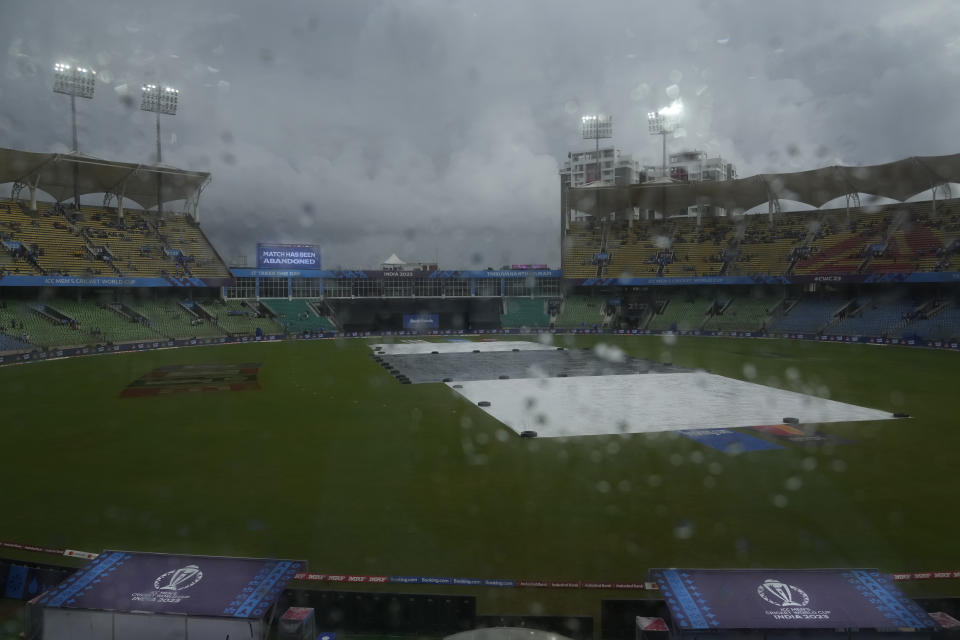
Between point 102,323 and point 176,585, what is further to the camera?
point 102,323

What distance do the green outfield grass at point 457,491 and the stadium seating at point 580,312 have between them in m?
47.6

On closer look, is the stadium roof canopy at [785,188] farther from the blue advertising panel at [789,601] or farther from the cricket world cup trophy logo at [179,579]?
the cricket world cup trophy logo at [179,579]

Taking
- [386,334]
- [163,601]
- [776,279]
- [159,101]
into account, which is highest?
[159,101]

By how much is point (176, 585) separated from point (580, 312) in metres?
69.8

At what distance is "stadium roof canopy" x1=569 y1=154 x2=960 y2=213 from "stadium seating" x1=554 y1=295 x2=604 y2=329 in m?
12.7

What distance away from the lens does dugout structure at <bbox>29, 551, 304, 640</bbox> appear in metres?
6.38

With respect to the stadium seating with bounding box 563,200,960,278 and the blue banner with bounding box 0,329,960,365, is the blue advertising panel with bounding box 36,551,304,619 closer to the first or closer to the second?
the blue banner with bounding box 0,329,960,365

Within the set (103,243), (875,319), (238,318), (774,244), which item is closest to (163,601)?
(238,318)

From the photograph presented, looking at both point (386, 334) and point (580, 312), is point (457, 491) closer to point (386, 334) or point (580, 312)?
→ point (386, 334)

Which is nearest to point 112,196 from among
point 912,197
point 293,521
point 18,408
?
point 18,408

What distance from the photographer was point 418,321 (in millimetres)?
77125

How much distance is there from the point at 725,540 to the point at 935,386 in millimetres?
24471

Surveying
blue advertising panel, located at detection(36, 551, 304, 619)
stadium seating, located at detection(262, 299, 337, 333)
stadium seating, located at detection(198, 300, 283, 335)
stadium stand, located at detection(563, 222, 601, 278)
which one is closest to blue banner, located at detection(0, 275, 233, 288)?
stadium seating, located at detection(198, 300, 283, 335)

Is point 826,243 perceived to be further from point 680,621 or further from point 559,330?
point 680,621
